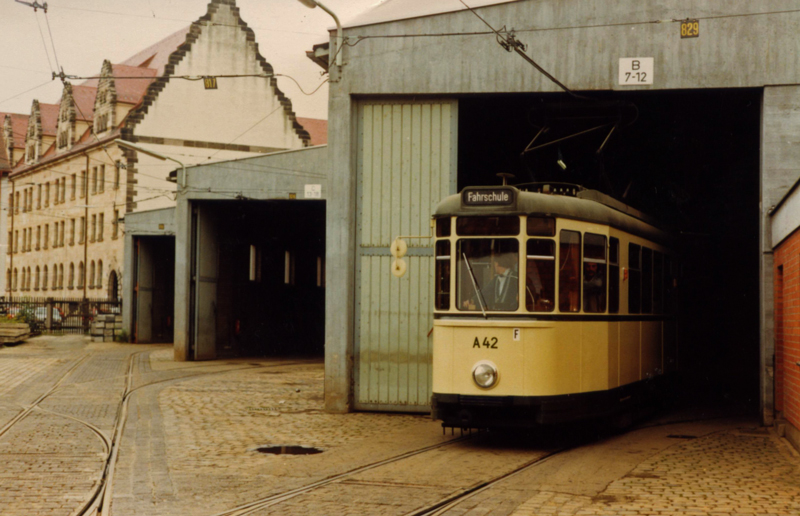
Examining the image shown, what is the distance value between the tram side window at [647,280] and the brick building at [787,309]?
5.62 feet

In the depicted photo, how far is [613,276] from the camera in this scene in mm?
12453

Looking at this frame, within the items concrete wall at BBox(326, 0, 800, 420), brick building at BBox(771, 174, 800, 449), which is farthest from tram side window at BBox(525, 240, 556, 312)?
concrete wall at BBox(326, 0, 800, 420)

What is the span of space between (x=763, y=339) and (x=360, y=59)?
737 cm

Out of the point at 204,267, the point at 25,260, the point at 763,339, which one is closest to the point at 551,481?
the point at 763,339

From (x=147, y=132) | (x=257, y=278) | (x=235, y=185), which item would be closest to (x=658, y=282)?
(x=235, y=185)

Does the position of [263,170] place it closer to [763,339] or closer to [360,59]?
[360,59]

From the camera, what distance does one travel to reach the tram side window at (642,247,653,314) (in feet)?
45.7

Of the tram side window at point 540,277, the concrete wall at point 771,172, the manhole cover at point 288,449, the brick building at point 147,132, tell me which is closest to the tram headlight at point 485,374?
the tram side window at point 540,277

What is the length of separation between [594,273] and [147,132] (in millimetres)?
41844

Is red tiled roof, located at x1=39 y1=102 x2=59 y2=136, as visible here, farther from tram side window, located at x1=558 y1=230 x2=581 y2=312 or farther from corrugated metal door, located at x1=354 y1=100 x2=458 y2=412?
tram side window, located at x1=558 y1=230 x2=581 y2=312

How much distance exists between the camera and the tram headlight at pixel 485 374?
11.1m

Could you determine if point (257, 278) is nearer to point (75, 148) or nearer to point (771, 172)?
point (771, 172)

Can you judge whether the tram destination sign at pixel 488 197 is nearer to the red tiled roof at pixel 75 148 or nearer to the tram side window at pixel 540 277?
the tram side window at pixel 540 277

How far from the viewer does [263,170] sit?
26875mm
